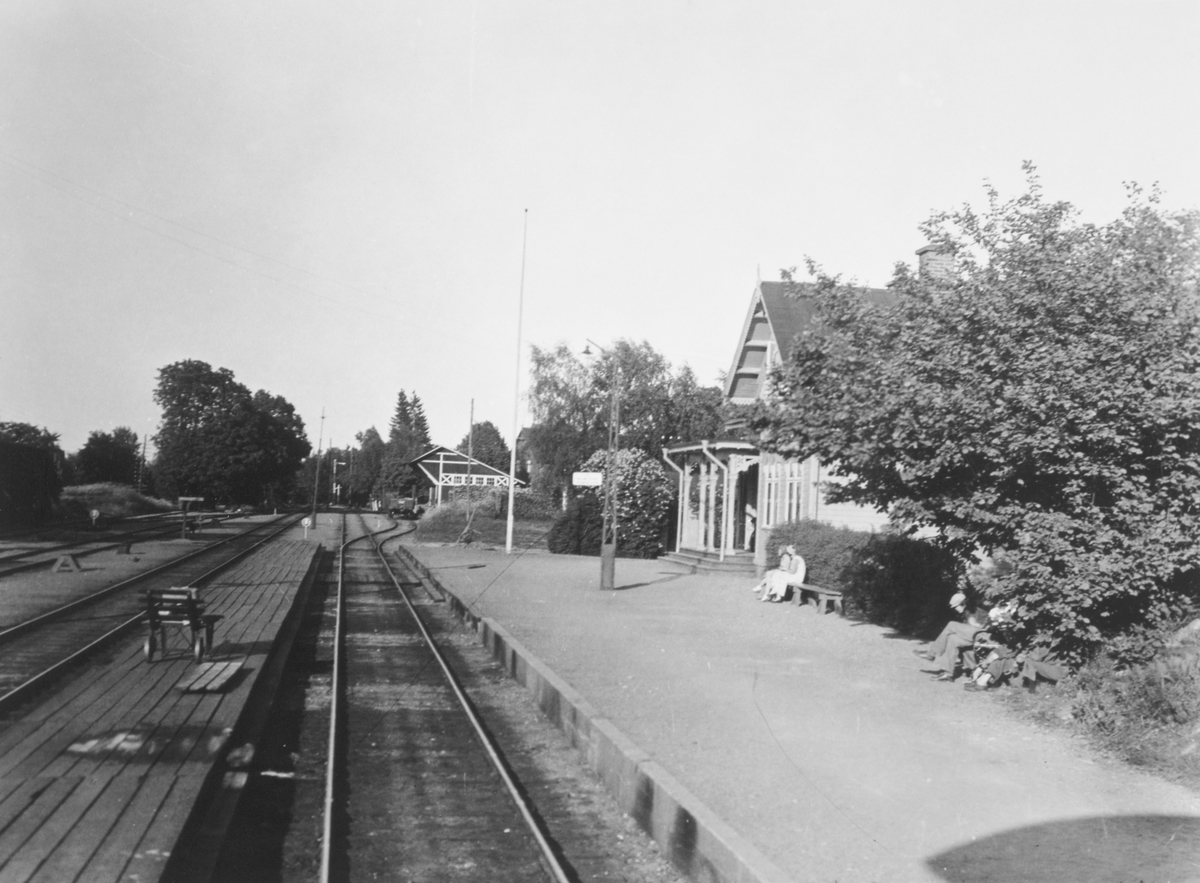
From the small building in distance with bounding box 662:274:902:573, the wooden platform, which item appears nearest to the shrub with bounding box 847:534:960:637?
the small building in distance with bounding box 662:274:902:573

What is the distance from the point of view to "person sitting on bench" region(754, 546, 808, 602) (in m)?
17.9

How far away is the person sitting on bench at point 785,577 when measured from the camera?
17891 millimetres

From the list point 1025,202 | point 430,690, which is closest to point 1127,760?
point 1025,202

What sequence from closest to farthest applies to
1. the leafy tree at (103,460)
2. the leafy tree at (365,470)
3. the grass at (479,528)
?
the grass at (479,528)
the leafy tree at (103,460)
the leafy tree at (365,470)

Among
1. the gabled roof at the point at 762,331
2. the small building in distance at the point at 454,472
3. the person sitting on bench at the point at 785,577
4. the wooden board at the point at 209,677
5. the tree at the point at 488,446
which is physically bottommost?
the wooden board at the point at 209,677

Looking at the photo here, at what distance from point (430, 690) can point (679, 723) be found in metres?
3.41

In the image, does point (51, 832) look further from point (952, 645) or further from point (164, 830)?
point (952, 645)

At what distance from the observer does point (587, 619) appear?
15344 millimetres

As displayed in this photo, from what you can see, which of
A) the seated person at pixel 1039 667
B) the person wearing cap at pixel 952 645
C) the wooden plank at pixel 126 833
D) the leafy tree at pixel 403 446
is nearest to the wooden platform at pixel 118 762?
the wooden plank at pixel 126 833

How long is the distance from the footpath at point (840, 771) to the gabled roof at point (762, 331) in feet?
46.5

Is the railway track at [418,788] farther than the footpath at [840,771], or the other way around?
the railway track at [418,788]

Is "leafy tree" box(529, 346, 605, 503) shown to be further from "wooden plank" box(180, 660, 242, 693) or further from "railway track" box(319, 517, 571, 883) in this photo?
"wooden plank" box(180, 660, 242, 693)

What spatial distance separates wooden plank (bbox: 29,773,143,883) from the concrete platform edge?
2.91 m

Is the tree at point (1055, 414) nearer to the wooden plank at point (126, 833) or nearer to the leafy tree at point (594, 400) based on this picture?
the wooden plank at point (126, 833)
